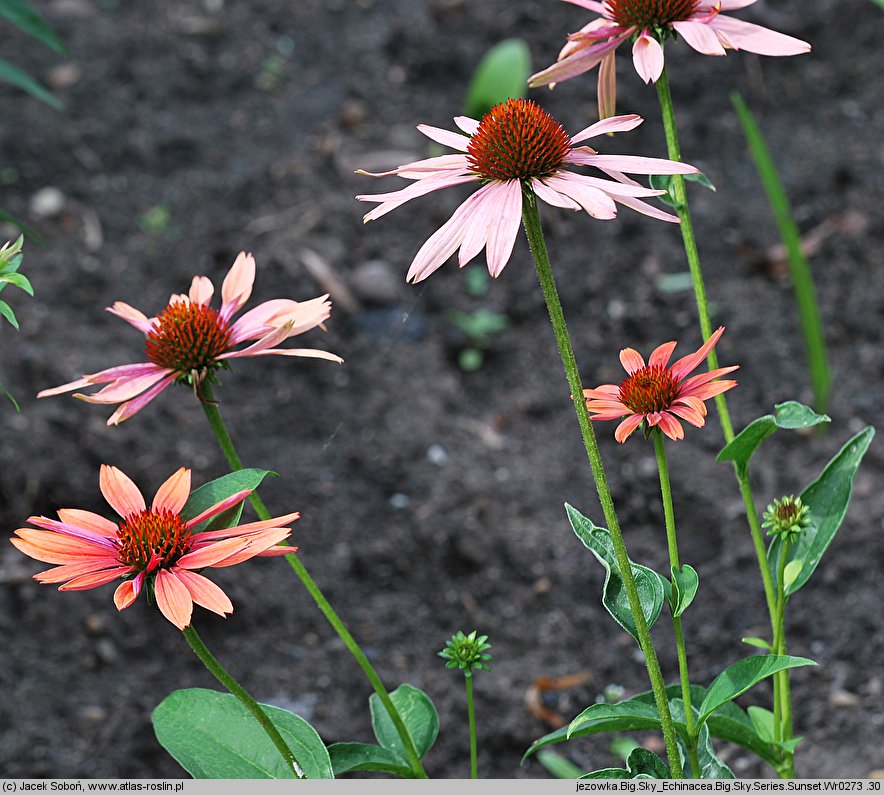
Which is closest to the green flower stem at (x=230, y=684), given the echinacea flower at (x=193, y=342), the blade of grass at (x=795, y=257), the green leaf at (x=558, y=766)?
the echinacea flower at (x=193, y=342)

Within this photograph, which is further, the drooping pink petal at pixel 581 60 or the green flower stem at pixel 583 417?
the drooping pink petal at pixel 581 60

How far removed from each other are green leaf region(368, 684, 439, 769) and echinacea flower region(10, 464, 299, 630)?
0.35 m

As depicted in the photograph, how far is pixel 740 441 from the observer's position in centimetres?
98

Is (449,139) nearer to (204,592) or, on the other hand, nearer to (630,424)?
(630,424)

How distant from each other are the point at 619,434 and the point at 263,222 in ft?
5.38

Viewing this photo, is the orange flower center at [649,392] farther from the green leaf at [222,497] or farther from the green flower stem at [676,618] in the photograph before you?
the green leaf at [222,497]

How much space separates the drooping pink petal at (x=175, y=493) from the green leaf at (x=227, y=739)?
24cm

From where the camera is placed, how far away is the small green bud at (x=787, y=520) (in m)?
0.96

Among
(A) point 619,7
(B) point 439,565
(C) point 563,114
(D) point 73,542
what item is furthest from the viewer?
(C) point 563,114

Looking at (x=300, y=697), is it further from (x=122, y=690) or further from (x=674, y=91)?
(x=674, y=91)

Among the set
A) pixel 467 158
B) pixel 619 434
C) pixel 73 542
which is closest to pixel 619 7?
pixel 467 158

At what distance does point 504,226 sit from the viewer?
→ 0.80 metres

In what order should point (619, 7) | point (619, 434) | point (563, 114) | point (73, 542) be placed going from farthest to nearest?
point (563, 114)
point (619, 7)
point (619, 434)
point (73, 542)

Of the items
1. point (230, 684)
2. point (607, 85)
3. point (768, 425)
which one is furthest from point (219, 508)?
point (607, 85)
